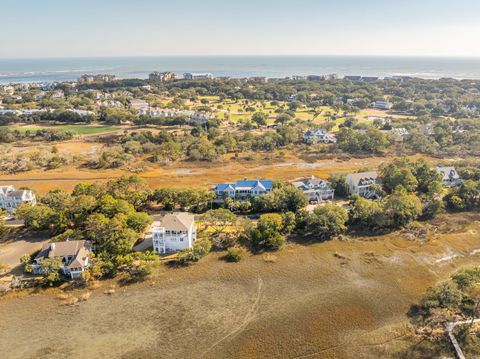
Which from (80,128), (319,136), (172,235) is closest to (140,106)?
(80,128)

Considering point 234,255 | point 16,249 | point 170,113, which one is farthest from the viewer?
point 170,113

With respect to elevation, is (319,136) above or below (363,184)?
above

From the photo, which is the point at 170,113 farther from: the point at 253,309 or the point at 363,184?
the point at 253,309

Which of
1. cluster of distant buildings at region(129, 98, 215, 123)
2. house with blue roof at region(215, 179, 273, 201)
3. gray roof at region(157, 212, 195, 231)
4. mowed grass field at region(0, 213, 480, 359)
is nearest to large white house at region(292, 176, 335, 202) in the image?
house with blue roof at region(215, 179, 273, 201)

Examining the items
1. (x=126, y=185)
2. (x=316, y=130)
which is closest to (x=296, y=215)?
(x=126, y=185)

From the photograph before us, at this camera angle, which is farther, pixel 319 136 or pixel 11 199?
pixel 319 136

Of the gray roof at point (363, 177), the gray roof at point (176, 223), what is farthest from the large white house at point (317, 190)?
the gray roof at point (176, 223)

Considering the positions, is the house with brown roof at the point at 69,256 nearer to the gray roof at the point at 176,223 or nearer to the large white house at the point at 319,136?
the gray roof at the point at 176,223
